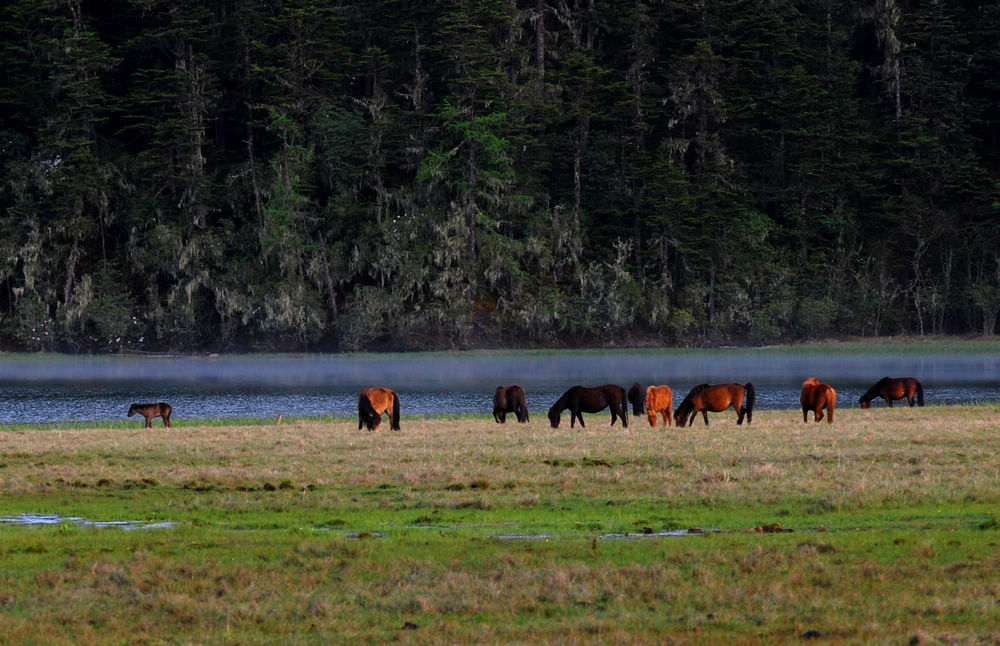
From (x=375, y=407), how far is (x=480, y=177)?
49.2 m

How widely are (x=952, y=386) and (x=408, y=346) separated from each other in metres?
35.6

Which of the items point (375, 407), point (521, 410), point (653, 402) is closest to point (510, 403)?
point (521, 410)

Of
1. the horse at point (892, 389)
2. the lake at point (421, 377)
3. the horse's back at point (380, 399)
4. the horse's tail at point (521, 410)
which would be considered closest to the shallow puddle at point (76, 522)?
the horse's back at point (380, 399)

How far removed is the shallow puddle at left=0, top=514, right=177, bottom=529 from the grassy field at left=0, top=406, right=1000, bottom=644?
0.60 ft

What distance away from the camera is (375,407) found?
1017 inches

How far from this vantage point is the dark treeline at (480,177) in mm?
72500

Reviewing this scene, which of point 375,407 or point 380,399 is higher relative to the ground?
point 380,399

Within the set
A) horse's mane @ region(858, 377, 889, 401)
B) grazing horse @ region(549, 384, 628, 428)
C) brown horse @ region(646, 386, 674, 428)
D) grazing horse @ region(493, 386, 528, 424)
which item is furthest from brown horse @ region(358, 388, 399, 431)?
horse's mane @ region(858, 377, 889, 401)

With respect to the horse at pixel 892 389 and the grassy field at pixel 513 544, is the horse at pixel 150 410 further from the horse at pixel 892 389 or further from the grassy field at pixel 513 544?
the horse at pixel 892 389

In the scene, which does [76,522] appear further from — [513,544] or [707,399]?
[707,399]

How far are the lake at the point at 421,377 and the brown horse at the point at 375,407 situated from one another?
8754mm

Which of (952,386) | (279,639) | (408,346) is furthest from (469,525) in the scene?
(408,346)

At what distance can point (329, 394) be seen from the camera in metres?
44.0

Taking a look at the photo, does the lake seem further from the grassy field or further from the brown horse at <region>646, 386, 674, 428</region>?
the grassy field
